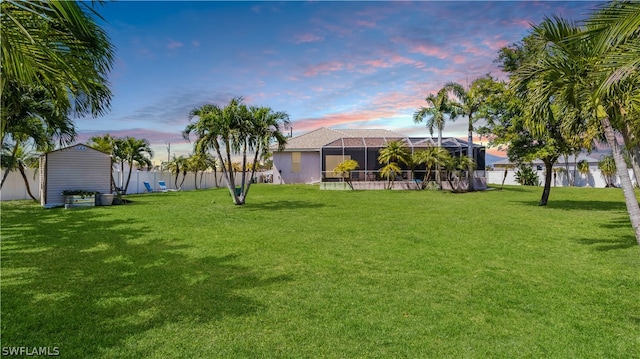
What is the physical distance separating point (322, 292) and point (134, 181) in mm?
27182

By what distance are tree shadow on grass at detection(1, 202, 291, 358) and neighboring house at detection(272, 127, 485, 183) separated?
23.0 m

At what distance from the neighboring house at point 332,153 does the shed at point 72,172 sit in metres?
16.2

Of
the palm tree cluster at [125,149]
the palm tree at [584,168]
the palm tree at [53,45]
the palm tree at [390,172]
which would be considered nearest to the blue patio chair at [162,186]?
the palm tree cluster at [125,149]

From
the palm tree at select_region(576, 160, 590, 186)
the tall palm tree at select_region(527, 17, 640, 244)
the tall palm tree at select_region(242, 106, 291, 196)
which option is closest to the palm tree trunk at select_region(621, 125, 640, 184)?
the tall palm tree at select_region(527, 17, 640, 244)

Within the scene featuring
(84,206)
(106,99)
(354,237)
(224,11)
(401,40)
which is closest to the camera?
(106,99)

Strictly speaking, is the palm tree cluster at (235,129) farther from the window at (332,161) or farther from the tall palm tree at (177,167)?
the tall palm tree at (177,167)

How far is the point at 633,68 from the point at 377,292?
372 cm

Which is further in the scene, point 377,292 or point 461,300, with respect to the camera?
point 377,292

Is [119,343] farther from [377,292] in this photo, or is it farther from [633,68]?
[633,68]

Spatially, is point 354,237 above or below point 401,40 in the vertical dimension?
below

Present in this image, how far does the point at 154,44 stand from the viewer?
12.2 metres

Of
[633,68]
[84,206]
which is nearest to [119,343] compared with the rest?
[633,68]

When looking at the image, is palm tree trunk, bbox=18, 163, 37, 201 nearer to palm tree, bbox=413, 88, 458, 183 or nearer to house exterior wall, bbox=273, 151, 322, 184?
house exterior wall, bbox=273, 151, 322, 184

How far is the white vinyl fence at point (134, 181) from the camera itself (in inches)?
766
